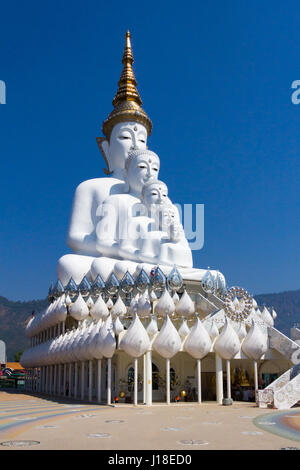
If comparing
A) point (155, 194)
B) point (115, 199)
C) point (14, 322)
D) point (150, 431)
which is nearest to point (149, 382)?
point (150, 431)

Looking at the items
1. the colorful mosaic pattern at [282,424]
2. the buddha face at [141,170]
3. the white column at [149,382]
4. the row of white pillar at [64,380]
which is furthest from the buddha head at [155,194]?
the colorful mosaic pattern at [282,424]

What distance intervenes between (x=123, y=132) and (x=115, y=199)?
690 centimetres

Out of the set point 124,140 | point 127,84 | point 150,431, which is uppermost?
point 127,84

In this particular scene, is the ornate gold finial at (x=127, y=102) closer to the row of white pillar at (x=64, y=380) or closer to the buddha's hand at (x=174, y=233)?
the buddha's hand at (x=174, y=233)

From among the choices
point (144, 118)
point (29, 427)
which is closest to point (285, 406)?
point (29, 427)

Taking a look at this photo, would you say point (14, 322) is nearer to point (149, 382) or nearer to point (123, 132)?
point (123, 132)

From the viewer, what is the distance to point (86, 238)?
37156 millimetres

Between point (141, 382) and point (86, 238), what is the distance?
14.6m

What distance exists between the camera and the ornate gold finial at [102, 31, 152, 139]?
41531 mm

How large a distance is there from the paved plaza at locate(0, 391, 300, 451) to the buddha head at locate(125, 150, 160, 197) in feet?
74.3

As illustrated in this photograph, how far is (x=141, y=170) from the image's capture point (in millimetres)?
38156

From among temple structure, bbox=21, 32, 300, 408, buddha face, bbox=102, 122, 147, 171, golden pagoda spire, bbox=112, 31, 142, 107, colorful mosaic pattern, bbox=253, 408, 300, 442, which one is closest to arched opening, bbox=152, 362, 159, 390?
temple structure, bbox=21, 32, 300, 408

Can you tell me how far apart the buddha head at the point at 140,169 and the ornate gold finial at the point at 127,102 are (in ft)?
13.5

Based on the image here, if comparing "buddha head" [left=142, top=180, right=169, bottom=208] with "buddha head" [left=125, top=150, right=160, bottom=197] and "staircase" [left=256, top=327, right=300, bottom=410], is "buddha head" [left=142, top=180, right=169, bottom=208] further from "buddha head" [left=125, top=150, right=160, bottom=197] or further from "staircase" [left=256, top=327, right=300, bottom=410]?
"staircase" [left=256, top=327, right=300, bottom=410]
